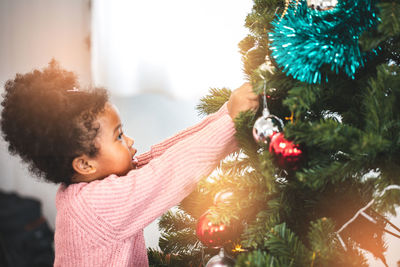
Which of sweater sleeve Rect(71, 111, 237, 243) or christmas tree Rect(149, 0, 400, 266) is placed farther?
sweater sleeve Rect(71, 111, 237, 243)

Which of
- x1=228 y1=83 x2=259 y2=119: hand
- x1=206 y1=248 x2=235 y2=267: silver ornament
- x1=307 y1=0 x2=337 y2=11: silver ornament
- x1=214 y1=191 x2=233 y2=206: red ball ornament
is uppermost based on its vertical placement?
x1=307 y1=0 x2=337 y2=11: silver ornament

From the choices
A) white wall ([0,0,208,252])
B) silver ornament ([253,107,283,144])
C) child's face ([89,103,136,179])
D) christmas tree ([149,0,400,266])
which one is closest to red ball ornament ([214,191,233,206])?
christmas tree ([149,0,400,266])

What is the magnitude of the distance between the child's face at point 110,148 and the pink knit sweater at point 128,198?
0.15 ft

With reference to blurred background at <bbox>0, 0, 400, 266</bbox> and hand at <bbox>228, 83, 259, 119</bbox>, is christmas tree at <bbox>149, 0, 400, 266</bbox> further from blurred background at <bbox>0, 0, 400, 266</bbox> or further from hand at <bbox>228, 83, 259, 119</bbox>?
blurred background at <bbox>0, 0, 400, 266</bbox>

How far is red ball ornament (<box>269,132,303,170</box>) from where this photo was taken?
0.39 metres

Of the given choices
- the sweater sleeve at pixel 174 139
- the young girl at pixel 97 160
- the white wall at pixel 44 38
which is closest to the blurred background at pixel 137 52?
the white wall at pixel 44 38

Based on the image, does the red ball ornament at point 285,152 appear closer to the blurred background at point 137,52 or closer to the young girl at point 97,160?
the young girl at point 97,160

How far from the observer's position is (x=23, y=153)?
2.19ft

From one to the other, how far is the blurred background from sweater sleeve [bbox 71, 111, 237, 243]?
68 cm

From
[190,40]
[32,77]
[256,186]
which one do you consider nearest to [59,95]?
[32,77]

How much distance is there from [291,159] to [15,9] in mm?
2049

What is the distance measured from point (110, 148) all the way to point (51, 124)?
0.12m

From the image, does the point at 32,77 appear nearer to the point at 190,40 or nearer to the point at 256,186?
the point at 256,186

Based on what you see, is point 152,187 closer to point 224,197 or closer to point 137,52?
point 224,197
